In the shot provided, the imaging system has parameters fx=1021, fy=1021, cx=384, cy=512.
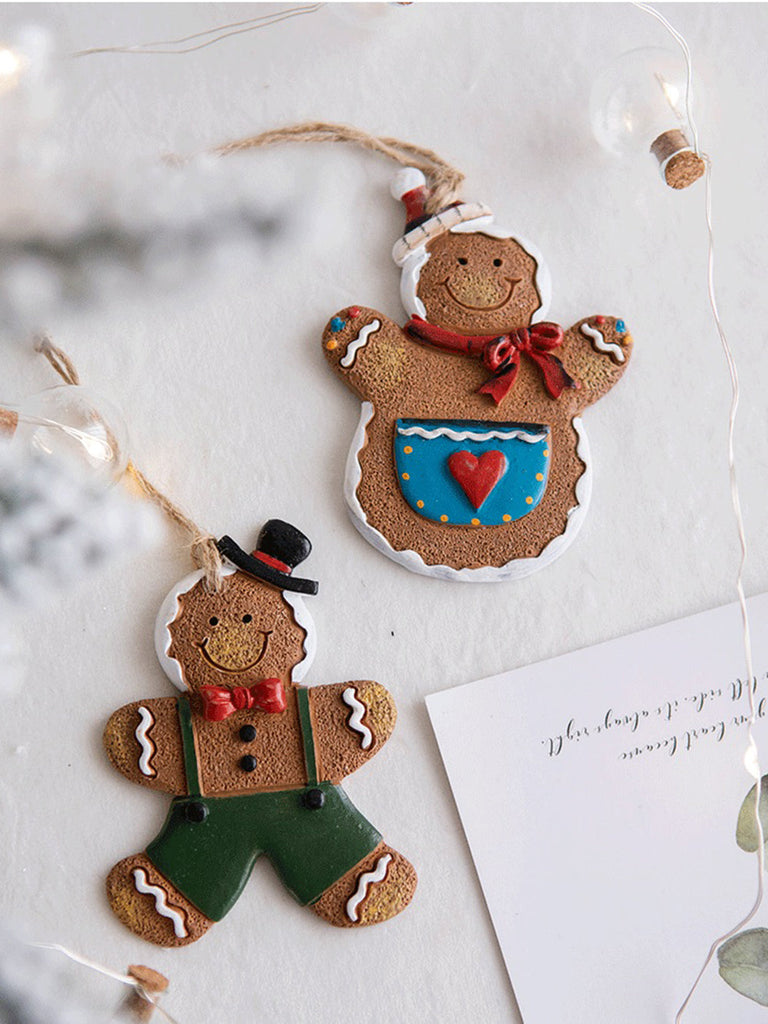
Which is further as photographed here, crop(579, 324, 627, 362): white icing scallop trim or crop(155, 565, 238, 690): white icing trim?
crop(579, 324, 627, 362): white icing scallop trim

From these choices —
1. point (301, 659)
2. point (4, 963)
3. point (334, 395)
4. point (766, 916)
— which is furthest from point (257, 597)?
point (766, 916)

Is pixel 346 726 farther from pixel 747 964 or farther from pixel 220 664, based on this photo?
pixel 747 964

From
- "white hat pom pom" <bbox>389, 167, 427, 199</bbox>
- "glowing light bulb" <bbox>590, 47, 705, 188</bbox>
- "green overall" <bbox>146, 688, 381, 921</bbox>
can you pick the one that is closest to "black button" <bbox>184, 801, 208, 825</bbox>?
"green overall" <bbox>146, 688, 381, 921</bbox>

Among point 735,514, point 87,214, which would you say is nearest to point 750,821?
point 735,514

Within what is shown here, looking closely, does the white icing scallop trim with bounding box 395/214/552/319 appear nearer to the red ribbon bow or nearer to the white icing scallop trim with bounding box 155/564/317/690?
the red ribbon bow

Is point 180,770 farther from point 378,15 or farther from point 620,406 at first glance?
point 378,15

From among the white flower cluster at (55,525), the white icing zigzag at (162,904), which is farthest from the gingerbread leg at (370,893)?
the white flower cluster at (55,525)
